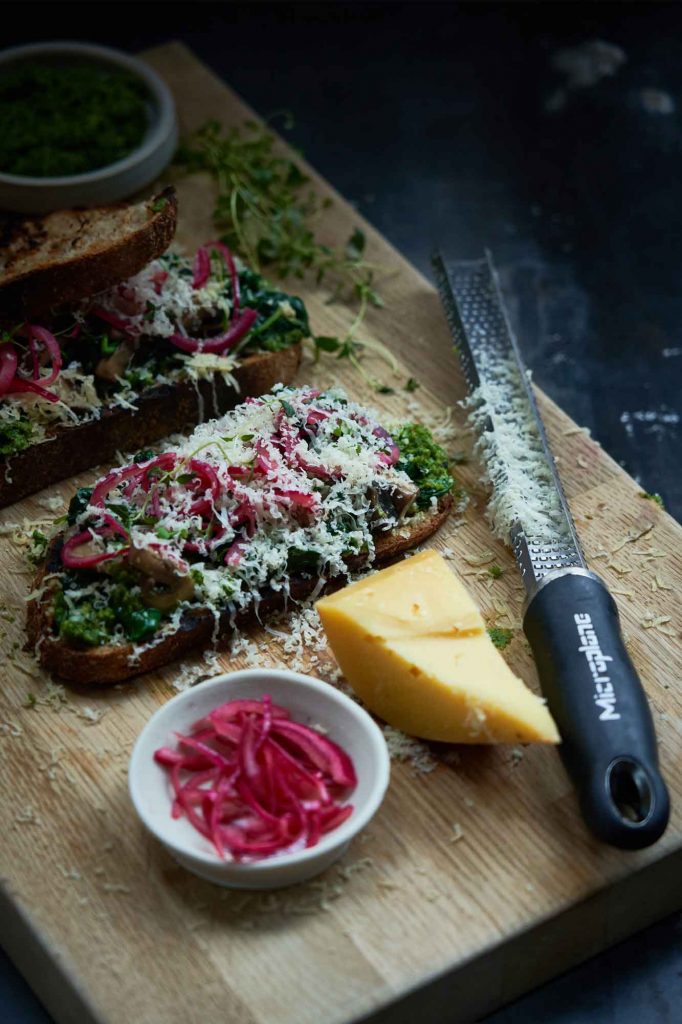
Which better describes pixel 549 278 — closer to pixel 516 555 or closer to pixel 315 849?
pixel 516 555

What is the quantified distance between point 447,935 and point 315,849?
427 mm

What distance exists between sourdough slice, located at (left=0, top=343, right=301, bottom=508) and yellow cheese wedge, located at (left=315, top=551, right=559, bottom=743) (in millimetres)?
1279

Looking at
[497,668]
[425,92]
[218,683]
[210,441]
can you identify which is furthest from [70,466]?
[425,92]

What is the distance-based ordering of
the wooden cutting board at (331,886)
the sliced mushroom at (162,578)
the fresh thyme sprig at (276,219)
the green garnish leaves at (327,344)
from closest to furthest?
1. the wooden cutting board at (331,886)
2. the sliced mushroom at (162,578)
3. the green garnish leaves at (327,344)
4. the fresh thyme sprig at (276,219)

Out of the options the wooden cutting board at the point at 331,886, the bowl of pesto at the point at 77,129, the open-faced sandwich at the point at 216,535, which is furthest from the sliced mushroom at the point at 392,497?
the bowl of pesto at the point at 77,129

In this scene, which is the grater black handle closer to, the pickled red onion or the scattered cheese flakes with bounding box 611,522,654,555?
the scattered cheese flakes with bounding box 611,522,654,555

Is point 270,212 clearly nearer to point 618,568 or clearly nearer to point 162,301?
point 162,301

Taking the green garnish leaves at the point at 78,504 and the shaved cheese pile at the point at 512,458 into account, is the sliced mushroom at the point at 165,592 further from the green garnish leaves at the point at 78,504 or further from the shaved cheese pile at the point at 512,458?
the shaved cheese pile at the point at 512,458

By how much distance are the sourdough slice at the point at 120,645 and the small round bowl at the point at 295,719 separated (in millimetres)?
305

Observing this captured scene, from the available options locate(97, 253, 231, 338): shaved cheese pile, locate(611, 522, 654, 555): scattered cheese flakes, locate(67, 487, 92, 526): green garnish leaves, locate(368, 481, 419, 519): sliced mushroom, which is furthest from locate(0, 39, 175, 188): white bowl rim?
locate(611, 522, 654, 555): scattered cheese flakes

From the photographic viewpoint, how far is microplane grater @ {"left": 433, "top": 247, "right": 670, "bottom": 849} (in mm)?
3557

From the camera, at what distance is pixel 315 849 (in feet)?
11.2

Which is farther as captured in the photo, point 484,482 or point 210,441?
point 484,482

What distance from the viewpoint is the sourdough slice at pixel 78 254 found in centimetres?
468
